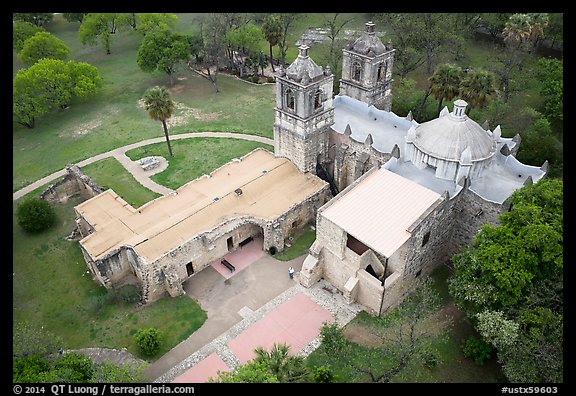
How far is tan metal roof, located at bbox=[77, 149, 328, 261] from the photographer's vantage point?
38.6 meters

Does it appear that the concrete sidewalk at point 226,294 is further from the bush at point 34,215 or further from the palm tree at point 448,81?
the palm tree at point 448,81

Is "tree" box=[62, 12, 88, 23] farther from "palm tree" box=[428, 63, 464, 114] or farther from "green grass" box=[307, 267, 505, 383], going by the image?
"green grass" box=[307, 267, 505, 383]

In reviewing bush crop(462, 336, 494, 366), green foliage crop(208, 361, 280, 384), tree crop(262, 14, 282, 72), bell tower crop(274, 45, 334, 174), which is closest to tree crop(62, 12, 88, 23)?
tree crop(262, 14, 282, 72)

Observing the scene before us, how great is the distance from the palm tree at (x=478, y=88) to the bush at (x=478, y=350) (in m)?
25.6

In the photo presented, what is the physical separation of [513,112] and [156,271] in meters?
44.6

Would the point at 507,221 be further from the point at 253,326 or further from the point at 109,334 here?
the point at 109,334

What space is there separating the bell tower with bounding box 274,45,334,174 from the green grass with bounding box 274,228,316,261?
6747mm

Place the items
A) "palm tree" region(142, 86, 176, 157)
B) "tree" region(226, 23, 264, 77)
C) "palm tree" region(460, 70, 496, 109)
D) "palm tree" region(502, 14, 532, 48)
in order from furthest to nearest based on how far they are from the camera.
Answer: "tree" region(226, 23, 264, 77), "palm tree" region(502, 14, 532, 48), "palm tree" region(142, 86, 176, 157), "palm tree" region(460, 70, 496, 109)

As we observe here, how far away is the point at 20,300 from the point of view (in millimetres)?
38875

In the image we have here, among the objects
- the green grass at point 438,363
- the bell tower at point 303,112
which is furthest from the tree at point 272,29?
the green grass at point 438,363

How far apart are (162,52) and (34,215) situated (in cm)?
3444

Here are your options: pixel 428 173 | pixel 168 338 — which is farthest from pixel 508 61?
pixel 168 338

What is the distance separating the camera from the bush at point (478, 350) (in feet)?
105

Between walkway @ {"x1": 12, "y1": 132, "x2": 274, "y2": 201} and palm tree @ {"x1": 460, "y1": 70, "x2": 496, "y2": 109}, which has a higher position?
palm tree @ {"x1": 460, "y1": 70, "x2": 496, "y2": 109}
